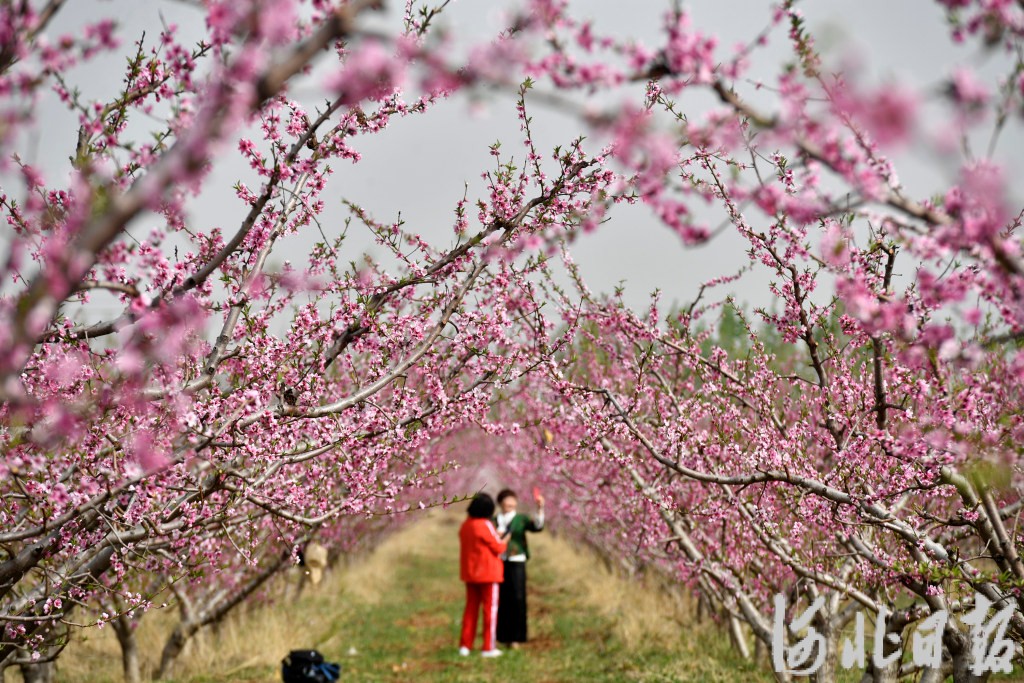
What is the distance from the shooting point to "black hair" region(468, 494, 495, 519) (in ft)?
34.7

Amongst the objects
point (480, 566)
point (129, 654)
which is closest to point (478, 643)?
point (480, 566)

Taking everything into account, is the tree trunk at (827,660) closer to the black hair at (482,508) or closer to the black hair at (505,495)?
the black hair at (482,508)

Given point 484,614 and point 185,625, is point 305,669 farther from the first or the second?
point 484,614

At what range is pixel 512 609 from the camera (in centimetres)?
1117

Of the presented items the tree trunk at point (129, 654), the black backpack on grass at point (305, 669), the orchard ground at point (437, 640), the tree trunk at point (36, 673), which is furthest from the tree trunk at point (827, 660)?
the tree trunk at point (129, 654)

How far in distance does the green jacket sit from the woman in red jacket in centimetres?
58

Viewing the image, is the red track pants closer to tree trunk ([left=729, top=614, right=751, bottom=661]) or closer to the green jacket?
the green jacket

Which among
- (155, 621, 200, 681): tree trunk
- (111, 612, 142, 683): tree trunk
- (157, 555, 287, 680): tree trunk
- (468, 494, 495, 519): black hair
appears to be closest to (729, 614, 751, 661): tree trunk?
(468, 494, 495, 519): black hair

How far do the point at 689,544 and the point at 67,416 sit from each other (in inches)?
214

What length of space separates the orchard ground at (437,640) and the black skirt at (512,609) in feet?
1.00

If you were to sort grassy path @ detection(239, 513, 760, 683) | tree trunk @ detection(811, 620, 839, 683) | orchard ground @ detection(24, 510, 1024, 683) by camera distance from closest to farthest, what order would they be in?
tree trunk @ detection(811, 620, 839, 683), orchard ground @ detection(24, 510, 1024, 683), grassy path @ detection(239, 513, 760, 683)

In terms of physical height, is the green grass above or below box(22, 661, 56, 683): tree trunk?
below

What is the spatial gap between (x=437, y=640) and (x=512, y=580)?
1.48m

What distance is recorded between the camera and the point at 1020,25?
2008 millimetres
